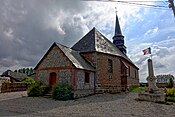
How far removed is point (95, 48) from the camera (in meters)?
21.5

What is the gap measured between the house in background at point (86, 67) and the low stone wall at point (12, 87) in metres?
7.09

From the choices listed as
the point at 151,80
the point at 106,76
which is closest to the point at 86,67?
the point at 106,76

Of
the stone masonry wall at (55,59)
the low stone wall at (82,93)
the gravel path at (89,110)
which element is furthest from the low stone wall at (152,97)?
the stone masonry wall at (55,59)

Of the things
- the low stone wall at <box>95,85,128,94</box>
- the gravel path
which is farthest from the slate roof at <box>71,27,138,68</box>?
the gravel path

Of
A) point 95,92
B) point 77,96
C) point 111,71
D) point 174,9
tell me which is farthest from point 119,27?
point 174,9

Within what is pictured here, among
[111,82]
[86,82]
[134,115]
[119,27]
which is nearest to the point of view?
[134,115]

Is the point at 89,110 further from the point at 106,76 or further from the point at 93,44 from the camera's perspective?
the point at 93,44

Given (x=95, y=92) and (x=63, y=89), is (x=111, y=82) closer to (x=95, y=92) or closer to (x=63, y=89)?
(x=95, y=92)

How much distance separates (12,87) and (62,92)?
12340 mm

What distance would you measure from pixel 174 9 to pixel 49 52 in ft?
46.7

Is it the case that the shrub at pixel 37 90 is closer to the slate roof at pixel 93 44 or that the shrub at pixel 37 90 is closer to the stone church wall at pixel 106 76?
the stone church wall at pixel 106 76

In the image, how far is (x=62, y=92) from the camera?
16781 millimetres

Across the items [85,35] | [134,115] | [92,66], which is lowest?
[134,115]

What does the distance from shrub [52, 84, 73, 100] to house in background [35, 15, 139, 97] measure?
624 millimetres
